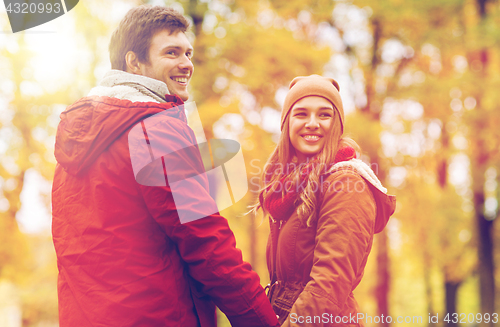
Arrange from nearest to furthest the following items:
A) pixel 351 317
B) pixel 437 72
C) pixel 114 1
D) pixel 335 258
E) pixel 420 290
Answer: pixel 335 258 < pixel 351 317 < pixel 114 1 < pixel 437 72 < pixel 420 290

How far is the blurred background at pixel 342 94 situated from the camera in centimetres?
685

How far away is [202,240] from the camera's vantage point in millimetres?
1461

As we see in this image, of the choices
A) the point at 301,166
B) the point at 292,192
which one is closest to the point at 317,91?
the point at 301,166

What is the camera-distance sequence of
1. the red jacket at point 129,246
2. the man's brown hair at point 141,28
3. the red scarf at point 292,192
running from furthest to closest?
the red scarf at point 292,192 → the man's brown hair at point 141,28 → the red jacket at point 129,246

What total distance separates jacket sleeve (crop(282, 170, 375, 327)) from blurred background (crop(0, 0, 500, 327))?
14.9 ft

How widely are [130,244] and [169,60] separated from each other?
854 millimetres

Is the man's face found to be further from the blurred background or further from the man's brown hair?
the blurred background

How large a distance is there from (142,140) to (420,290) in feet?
59.1

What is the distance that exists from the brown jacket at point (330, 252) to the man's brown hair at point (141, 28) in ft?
3.41

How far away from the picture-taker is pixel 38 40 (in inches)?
279

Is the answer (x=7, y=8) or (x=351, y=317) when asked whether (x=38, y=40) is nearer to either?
(x=7, y=8)

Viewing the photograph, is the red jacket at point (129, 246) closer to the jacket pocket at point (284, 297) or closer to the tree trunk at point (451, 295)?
the jacket pocket at point (284, 297)

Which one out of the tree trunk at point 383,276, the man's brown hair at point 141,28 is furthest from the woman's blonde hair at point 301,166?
the tree trunk at point 383,276

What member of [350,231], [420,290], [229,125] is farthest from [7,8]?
[420,290]
